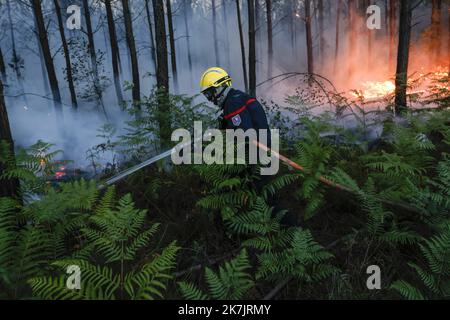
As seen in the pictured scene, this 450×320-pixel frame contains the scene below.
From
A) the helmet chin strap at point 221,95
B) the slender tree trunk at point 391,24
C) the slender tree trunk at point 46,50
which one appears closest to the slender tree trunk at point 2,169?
the helmet chin strap at point 221,95

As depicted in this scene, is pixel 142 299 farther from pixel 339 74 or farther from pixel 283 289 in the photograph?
pixel 339 74

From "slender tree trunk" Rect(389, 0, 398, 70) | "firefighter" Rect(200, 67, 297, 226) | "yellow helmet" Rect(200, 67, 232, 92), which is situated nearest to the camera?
Answer: "firefighter" Rect(200, 67, 297, 226)

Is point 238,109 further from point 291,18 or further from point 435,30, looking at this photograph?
point 291,18

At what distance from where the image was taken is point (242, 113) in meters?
4.16

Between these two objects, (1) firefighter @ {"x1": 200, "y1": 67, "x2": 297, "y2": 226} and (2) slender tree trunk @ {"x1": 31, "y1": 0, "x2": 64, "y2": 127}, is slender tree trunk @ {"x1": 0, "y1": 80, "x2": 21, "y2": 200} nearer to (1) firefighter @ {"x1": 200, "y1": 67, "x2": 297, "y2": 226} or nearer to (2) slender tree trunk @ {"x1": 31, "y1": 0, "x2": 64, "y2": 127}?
(1) firefighter @ {"x1": 200, "y1": 67, "x2": 297, "y2": 226}

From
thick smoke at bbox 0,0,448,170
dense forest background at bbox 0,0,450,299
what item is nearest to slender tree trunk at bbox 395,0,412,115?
dense forest background at bbox 0,0,450,299

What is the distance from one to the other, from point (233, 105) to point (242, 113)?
16 centimetres

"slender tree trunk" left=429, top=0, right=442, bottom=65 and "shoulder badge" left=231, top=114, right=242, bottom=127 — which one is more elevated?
A: "slender tree trunk" left=429, top=0, right=442, bottom=65

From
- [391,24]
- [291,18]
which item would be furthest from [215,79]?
[291,18]

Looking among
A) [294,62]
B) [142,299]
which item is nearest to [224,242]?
[142,299]

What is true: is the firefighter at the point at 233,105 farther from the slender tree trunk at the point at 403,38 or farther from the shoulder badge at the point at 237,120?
the slender tree trunk at the point at 403,38

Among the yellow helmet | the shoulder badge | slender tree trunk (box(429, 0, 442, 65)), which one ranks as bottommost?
the shoulder badge

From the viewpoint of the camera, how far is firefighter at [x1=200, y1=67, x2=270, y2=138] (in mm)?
4156

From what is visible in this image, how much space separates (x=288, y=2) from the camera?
171ft
